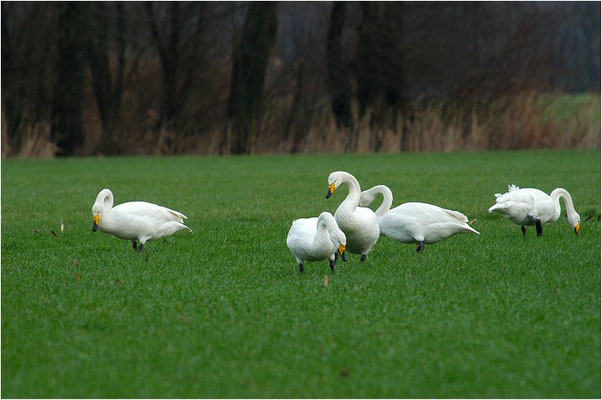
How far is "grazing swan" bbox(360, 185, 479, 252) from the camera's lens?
772 centimetres

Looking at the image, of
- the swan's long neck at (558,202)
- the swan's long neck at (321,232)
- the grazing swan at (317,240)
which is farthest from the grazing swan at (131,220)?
the swan's long neck at (558,202)

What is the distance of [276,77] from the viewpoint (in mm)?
28359

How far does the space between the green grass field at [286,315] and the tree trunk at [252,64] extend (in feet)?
48.5

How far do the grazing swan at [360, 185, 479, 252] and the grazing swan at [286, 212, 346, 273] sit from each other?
1.19 metres

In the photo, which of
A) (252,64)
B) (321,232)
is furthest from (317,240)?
(252,64)

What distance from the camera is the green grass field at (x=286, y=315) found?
13.6ft

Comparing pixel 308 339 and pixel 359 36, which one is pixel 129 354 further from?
pixel 359 36

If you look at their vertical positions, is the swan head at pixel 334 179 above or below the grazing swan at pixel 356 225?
above

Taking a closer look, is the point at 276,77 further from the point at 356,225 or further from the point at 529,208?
the point at 356,225

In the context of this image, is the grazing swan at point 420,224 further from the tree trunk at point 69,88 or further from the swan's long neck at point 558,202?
the tree trunk at point 69,88

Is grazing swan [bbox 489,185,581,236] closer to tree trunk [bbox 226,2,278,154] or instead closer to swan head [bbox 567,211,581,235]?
swan head [bbox 567,211,581,235]

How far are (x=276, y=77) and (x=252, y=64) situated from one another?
253cm

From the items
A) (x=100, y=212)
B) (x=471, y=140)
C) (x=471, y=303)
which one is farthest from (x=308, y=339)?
(x=471, y=140)

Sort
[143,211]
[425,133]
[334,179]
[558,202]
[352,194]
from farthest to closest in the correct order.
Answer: [425,133] < [558,202] < [143,211] < [334,179] < [352,194]
